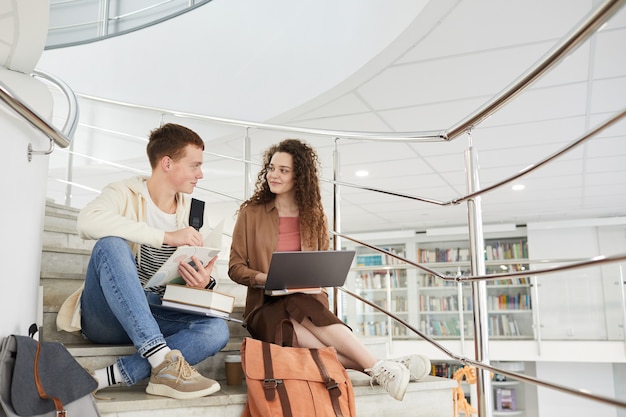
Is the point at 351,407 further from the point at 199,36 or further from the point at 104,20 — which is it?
the point at 104,20

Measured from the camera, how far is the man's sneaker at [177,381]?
56.6 inches

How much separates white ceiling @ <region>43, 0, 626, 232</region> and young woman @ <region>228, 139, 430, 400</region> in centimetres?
103

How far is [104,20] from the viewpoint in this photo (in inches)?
175

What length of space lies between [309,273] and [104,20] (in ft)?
12.0

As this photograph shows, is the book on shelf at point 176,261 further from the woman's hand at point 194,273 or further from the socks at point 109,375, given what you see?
the socks at point 109,375

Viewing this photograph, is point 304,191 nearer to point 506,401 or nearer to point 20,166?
point 20,166

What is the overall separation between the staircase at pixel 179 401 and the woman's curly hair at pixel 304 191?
1.66 feet

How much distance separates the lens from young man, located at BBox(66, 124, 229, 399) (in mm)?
1518

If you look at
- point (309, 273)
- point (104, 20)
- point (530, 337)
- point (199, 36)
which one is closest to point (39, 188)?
A: point (309, 273)

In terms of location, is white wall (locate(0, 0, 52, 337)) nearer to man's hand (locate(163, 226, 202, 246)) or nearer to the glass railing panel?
man's hand (locate(163, 226, 202, 246))

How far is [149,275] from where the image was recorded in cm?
188

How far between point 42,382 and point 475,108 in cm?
339

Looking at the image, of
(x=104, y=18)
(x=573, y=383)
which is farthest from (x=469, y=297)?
(x=104, y=18)

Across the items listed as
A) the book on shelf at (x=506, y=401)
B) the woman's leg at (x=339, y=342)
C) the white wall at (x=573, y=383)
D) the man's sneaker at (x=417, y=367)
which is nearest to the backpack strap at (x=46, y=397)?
the woman's leg at (x=339, y=342)
